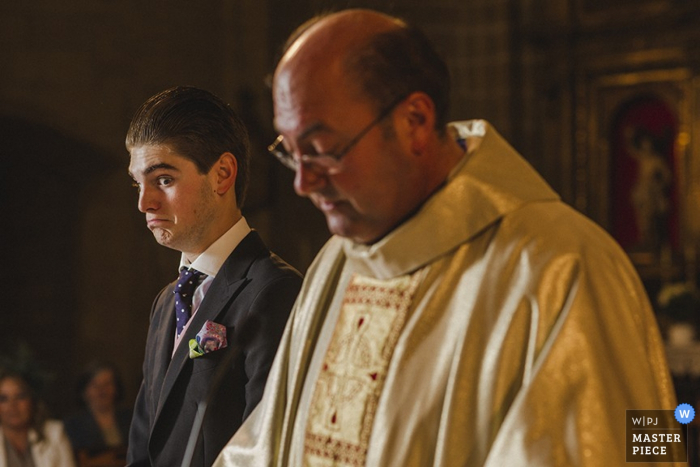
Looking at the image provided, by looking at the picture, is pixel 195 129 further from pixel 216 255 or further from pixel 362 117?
pixel 362 117

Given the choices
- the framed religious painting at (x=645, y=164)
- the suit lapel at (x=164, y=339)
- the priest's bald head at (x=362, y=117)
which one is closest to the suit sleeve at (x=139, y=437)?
the suit lapel at (x=164, y=339)

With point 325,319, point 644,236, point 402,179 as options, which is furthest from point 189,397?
point 644,236

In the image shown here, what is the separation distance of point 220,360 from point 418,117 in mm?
921

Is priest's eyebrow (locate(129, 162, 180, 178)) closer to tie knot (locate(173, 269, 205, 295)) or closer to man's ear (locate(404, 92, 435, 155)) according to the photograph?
tie knot (locate(173, 269, 205, 295))

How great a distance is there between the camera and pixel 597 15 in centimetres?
954

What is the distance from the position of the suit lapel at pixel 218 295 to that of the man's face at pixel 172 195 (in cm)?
11

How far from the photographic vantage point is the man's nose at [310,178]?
176 centimetres

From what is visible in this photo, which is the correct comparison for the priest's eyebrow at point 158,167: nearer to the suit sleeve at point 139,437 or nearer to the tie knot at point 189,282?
the tie knot at point 189,282

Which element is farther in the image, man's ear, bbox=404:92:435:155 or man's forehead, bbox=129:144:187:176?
man's forehead, bbox=129:144:187:176

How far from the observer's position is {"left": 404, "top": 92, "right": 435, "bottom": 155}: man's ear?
1.79m

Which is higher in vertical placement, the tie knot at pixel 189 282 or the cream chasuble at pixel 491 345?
the tie knot at pixel 189 282

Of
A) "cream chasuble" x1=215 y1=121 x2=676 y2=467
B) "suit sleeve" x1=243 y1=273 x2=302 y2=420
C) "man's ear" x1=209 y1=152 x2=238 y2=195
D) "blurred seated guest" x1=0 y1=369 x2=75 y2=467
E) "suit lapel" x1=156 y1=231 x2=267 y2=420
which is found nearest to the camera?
"cream chasuble" x1=215 y1=121 x2=676 y2=467

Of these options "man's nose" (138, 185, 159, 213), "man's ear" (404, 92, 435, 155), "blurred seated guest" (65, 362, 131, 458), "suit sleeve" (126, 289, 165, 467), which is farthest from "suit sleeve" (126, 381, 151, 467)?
"blurred seated guest" (65, 362, 131, 458)

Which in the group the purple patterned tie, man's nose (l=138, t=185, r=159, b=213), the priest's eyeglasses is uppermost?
man's nose (l=138, t=185, r=159, b=213)
